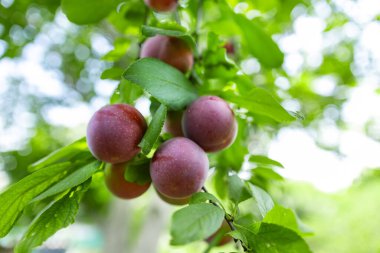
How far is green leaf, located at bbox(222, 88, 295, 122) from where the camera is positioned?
49 cm

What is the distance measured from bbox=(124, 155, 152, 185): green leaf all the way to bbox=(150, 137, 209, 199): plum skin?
29mm

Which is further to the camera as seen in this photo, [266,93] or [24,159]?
[24,159]

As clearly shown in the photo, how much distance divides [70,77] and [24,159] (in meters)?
0.99

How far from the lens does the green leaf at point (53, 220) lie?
0.47 metres

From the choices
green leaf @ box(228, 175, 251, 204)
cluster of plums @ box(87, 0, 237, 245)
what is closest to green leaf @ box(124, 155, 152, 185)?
cluster of plums @ box(87, 0, 237, 245)

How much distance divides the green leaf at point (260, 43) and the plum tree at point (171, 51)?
0.15 metres

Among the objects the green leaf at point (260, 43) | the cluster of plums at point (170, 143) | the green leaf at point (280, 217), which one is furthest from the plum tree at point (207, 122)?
the green leaf at point (260, 43)

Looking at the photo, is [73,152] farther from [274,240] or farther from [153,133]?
[274,240]

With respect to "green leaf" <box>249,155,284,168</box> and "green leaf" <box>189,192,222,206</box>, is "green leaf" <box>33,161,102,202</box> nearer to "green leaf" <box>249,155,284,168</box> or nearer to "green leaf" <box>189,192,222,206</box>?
"green leaf" <box>189,192,222,206</box>

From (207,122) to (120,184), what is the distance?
5.4 inches

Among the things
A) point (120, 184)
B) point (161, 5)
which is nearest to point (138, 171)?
point (120, 184)

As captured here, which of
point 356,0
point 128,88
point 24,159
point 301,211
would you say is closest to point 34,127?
point 24,159

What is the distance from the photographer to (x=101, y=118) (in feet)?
1.63

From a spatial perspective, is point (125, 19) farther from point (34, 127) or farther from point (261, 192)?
point (34, 127)
